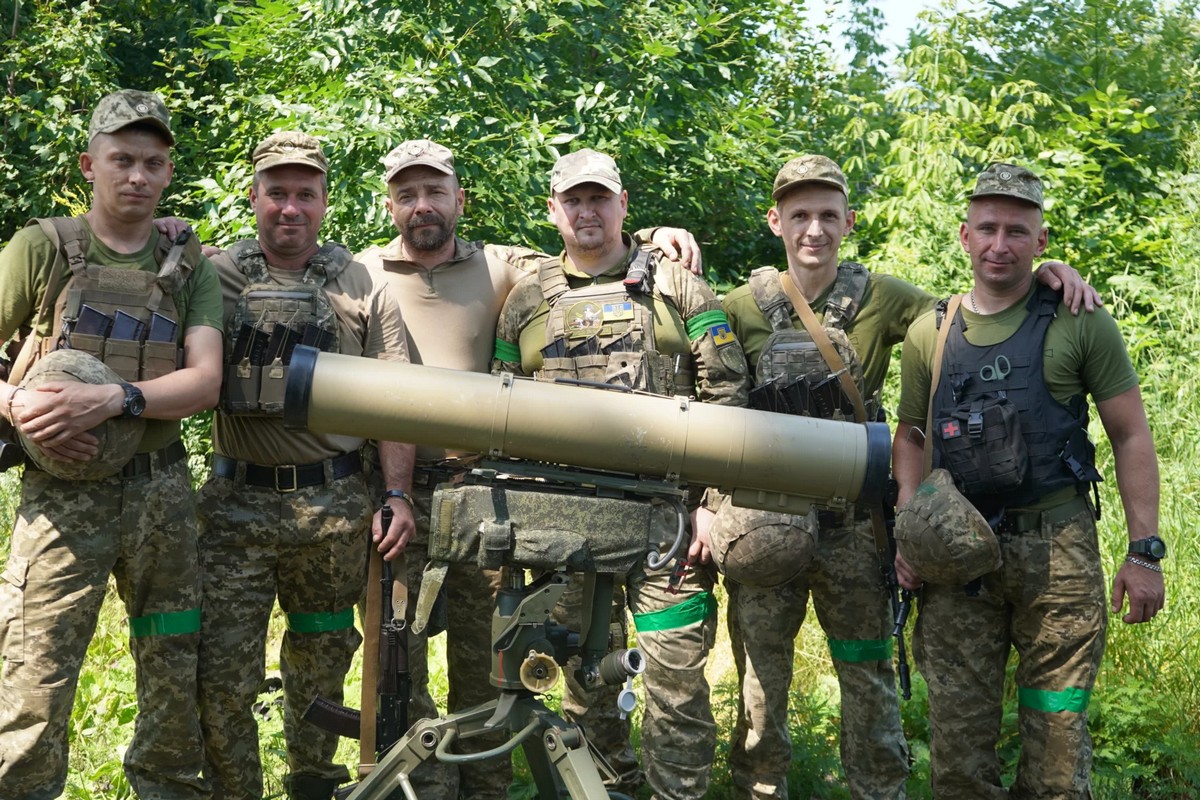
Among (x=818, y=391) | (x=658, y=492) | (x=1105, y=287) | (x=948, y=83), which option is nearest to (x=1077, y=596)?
(x=818, y=391)

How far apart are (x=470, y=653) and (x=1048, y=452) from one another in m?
2.25

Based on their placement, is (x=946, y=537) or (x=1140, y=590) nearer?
(x=946, y=537)

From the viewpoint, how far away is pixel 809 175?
4.77 meters

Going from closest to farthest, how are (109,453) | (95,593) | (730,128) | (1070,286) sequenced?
(109,453) → (95,593) → (1070,286) → (730,128)

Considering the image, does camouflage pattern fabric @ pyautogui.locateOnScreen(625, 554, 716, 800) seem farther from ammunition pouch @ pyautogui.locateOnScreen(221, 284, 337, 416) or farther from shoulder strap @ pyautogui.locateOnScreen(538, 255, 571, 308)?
ammunition pouch @ pyautogui.locateOnScreen(221, 284, 337, 416)

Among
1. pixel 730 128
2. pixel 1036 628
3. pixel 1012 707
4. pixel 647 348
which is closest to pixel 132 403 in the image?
pixel 647 348

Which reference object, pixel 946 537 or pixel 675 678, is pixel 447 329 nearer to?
pixel 675 678

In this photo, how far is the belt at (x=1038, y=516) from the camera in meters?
4.24

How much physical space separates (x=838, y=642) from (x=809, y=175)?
1.77 metres

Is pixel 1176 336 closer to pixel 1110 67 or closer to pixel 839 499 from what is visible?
pixel 1110 67

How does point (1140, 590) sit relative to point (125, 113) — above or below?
below

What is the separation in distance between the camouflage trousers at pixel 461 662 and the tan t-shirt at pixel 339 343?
47 cm

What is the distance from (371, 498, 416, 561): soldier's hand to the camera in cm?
456

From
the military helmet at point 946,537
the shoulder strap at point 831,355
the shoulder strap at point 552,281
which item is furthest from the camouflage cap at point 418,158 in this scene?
the military helmet at point 946,537
